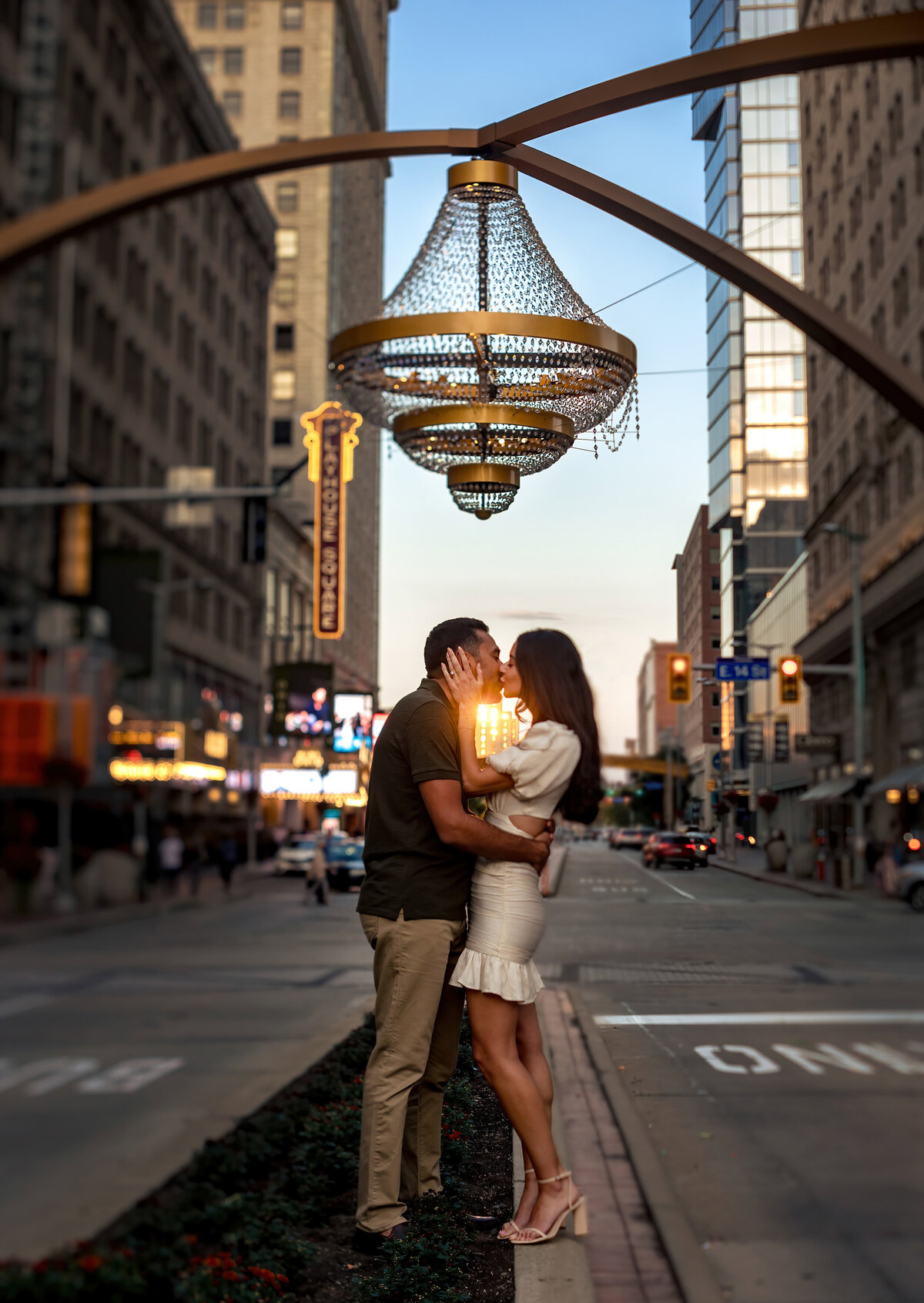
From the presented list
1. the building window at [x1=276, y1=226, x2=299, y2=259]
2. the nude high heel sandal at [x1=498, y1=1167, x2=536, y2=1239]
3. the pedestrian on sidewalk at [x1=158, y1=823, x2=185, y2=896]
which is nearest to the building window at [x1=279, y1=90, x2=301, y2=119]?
the building window at [x1=276, y1=226, x2=299, y2=259]

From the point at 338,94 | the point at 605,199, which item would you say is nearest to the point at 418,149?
the point at 338,94

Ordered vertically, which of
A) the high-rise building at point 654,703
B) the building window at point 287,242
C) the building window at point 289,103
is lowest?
the high-rise building at point 654,703

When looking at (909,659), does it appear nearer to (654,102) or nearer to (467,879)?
(467,879)

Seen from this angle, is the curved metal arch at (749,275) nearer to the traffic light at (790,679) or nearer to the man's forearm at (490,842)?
the traffic light at (790,679)

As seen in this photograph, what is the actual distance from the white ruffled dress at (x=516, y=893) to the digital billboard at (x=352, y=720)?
2.06 ft

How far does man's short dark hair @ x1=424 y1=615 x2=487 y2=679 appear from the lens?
5176 mm

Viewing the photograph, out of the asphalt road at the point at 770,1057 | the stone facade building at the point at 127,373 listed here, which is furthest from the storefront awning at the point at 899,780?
the stone facade building at the point at 127,373

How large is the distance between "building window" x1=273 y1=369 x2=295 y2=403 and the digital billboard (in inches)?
42.1

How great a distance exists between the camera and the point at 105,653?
10.5 feet

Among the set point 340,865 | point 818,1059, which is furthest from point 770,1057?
point 340,865

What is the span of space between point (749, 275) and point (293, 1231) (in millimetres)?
3911

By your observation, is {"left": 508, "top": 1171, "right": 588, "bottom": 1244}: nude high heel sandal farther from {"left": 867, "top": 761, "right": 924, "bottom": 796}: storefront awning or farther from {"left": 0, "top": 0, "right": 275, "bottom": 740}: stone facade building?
{"left": 0, "top": 0, "right": 275, "bottom": 740}: stone facade building

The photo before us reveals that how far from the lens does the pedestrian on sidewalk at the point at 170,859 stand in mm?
3309

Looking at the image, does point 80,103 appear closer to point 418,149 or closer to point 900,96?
point 418,149
